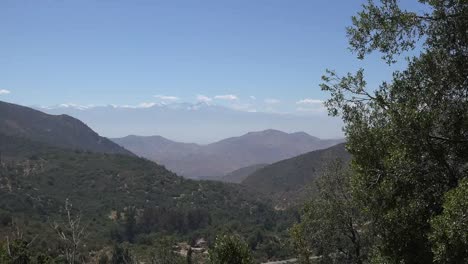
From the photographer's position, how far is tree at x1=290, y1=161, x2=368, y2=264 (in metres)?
24.6

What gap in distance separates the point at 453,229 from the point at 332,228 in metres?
17.4

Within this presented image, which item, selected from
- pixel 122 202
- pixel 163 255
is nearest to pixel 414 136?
pixel 163 255

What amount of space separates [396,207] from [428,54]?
398cm

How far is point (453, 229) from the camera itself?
8359 mm

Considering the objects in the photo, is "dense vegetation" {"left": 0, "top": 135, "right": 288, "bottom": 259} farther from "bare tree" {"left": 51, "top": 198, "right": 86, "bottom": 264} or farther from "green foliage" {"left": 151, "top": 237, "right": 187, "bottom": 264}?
A: "bare tree" {"left": 51, "top": 198, "right": 86, "bottom": 264}

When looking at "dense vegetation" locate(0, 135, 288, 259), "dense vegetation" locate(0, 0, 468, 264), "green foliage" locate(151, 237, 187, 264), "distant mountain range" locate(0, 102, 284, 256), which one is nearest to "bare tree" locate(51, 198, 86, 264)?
"dense vegetation" locate(0, 0, 468, 264)

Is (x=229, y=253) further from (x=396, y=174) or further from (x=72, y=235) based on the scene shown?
(x=396, y=174)

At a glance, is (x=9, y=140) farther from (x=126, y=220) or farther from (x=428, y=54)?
(x=428, y=54)

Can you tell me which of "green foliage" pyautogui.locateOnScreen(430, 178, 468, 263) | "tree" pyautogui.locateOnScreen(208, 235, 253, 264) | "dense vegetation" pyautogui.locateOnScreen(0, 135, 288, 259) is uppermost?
"green foliage" pyautogui.locateOnScreen(430, 178, 468, 263)

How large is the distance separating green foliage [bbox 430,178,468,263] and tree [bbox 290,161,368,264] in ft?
50.1

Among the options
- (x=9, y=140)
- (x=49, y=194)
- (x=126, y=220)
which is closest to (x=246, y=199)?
(x=126, y=220)

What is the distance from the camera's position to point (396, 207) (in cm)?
1109

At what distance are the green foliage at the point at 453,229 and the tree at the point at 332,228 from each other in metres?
15.3

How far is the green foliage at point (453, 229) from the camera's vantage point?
824cm
